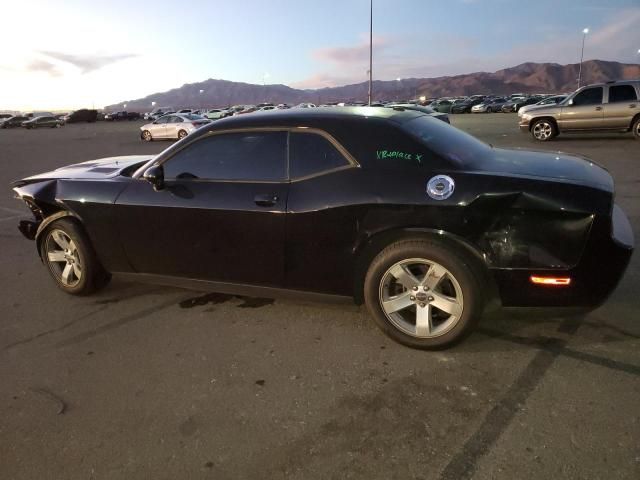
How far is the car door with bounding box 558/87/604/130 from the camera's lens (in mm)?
13922

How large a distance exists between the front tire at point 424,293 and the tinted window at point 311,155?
71 cm

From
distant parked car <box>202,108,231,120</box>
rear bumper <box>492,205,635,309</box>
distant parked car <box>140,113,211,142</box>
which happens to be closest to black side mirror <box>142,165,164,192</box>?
rear bumper <box>492,205,635,309</box>

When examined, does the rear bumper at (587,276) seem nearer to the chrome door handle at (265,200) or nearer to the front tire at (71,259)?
the chrome door handle at (265,200)

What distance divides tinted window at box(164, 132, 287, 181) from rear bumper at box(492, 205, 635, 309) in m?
1.65

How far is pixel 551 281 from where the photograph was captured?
2.74 metres

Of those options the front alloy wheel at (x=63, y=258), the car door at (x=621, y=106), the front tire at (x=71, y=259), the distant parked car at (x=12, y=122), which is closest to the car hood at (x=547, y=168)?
the front tire at (x=71, y=259)

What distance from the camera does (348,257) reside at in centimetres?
312

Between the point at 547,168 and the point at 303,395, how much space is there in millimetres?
2133

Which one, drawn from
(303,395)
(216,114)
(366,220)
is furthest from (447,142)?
(216,114)

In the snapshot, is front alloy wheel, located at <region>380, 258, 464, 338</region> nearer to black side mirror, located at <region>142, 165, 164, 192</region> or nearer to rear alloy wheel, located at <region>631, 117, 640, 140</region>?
black side mirror, located at <region>142, 165, 164, 192</region>

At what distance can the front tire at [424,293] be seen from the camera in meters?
2.83

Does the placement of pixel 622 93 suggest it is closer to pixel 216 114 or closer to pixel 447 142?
pixel 447 142

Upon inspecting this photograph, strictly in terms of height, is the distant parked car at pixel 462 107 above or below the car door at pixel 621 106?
above

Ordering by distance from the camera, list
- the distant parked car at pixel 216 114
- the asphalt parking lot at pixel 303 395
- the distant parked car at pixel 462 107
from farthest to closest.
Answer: the distant parked car at pixel 462 107 → the distant parked car at pixel 216 114 → the asphalt parking lot at pixel 303 395
